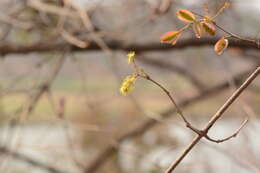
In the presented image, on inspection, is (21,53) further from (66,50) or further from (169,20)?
(169,20)

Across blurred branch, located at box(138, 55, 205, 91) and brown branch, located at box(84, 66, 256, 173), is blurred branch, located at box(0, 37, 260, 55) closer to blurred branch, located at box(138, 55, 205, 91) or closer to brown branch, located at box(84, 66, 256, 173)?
blurred branch, located at box(138, 55, 205, 91)

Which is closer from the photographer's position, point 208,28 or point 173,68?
point 208,28

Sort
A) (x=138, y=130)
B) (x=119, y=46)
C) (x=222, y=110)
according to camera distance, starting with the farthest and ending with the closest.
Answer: (x=138, y=130) < (x=119, y=46) < (x=222, y=110)

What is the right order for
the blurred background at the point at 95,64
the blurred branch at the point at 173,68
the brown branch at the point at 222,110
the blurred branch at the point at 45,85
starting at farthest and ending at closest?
the blurred branch at the point at 173,68
the blurred branch at the point at 45,85
the blurred background at the point at 95,64
the brown branch at the point at 222,110

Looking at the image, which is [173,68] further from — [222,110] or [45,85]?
[222,110]

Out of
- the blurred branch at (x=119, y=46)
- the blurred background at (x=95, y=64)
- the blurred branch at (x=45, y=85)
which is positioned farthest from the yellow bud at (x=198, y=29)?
the blurred branch at (x=45, y=85)

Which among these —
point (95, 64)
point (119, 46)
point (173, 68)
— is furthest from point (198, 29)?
point (173, 68)

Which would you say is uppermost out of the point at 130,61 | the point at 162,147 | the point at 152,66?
the point at 130,61

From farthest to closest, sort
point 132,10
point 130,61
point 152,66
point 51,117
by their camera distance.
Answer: point 152,66 → point 132,10 → point 51,117 → point 130,61

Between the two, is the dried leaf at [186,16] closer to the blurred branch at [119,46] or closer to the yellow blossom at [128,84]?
the yellow blossom at [128,84]

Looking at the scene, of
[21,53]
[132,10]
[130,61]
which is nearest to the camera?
[130,61]

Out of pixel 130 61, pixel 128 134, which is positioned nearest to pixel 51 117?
pixel 128 134
